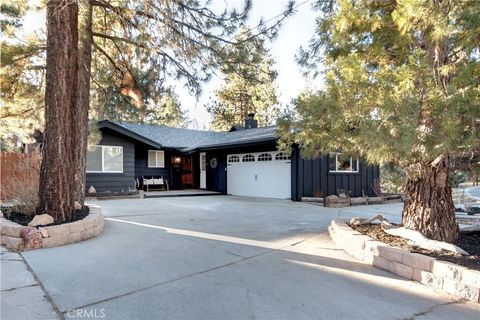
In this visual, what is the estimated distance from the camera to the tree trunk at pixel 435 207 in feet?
15.3

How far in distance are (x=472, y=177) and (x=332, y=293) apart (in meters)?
2.75

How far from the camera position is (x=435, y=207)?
4723 millimetres

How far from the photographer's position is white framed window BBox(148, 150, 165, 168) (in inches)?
662

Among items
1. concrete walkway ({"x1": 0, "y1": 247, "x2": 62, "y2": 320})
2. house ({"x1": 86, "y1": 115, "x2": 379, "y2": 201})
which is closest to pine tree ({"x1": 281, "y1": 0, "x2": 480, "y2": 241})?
concrete walkway ({"x1": 0, "y1": 247, "x2": 62, "y2": 320})

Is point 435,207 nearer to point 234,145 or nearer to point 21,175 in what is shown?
point 21,175

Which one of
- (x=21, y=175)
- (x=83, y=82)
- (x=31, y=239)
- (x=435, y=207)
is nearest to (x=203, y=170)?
(x=21, y=175)

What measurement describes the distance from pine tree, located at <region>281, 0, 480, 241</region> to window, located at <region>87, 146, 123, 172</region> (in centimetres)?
1047

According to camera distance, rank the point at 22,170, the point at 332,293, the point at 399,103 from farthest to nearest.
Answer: the point at 22,170, the point at 332,293, the point at 399,103

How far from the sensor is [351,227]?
5699 millimetres

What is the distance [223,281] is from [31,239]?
300cm

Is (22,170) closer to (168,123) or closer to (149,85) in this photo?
(149,85)

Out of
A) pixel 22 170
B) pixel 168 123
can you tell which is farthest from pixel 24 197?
pixel 168 123

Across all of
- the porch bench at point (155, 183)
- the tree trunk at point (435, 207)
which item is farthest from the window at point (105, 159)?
the tree trunk at point (435, 207)

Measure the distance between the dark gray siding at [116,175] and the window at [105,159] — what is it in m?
0.17
